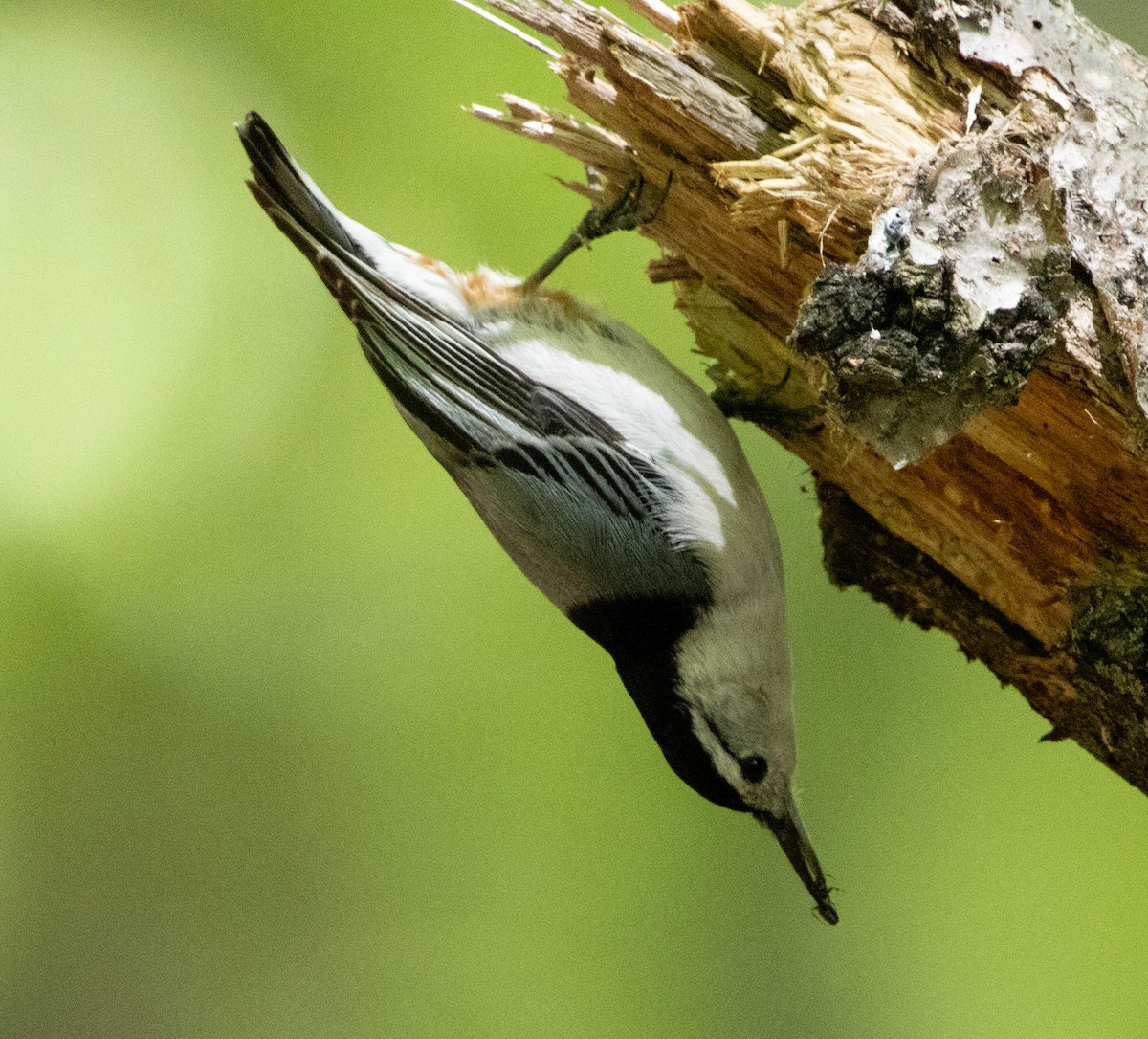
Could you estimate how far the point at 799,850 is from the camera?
1.76 metres

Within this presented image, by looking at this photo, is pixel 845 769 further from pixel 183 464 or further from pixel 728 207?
pixel 183 464

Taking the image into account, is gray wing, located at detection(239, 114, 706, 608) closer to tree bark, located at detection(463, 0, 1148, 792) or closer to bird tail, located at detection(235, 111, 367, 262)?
bird tail, located at detection(235, 111, 367, 262)

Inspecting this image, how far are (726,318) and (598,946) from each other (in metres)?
1.68

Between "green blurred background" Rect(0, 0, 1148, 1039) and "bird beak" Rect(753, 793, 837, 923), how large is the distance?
735 millimetres

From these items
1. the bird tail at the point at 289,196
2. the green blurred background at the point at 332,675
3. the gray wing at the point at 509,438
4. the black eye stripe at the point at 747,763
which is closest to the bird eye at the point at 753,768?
the black eye stripe at the point at 747,763

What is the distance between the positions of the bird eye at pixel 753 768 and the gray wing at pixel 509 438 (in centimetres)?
31

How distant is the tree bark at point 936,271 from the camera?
106cm

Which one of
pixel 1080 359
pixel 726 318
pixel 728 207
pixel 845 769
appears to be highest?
pixel 1080 359

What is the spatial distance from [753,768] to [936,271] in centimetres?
93

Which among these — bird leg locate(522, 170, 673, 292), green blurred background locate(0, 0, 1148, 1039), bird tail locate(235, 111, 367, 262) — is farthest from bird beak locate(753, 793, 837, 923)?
bird tail locate(235, 111, 367, 262)

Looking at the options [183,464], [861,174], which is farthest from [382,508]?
[861,174]

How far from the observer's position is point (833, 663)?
97.2 inches

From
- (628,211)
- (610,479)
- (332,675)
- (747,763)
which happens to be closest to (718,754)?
(747,763)

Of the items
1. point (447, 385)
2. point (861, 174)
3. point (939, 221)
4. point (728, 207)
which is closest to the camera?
point (939, 221)
